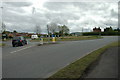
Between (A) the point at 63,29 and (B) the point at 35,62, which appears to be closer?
(B) the point at 35,62

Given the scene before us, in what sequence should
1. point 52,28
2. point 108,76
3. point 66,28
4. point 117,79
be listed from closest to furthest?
point 117,79
point 108,76
point 52,28
point 66,28

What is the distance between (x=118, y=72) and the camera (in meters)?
6.18

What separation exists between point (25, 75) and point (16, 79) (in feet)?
1.89

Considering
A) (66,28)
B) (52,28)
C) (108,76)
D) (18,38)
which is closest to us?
(108,76)

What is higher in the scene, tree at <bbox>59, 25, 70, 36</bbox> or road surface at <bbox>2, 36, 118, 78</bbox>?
tree at <bbox>59, 25, 70, 36</bbox>

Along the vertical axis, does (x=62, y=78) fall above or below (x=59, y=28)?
below

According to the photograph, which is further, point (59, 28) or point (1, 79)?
point (59, 28)

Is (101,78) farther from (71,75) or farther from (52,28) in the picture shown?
(52,28)

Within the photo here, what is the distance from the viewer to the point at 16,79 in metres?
5.80

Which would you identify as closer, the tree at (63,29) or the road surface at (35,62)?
the road surface at (35,62)

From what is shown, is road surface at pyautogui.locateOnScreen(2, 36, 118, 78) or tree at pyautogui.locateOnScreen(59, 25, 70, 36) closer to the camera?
road surface at pyautogui.locateOnScreen(2, 36, 118, 78)

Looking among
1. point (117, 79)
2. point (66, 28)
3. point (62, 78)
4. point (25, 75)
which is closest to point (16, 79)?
point (25, 75)

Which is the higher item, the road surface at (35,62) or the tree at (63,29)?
the tree at (63,29)

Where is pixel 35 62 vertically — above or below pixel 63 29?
below
